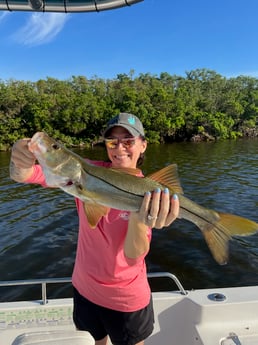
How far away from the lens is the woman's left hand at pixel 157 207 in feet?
7.23

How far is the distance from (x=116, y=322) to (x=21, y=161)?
56.9 inches

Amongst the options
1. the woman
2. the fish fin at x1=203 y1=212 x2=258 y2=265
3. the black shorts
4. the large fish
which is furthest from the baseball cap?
the black shorts

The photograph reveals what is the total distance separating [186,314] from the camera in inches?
158

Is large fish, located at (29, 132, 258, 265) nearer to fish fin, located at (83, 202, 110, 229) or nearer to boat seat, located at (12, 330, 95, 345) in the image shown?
fish fin, located at (83, 202, 110, 229)

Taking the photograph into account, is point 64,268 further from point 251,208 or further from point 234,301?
point 251,208

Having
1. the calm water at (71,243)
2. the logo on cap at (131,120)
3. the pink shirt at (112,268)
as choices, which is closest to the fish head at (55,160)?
the pink shirt at (112,268)

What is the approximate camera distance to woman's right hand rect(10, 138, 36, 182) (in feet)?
7.56

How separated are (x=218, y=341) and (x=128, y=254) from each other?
79.7 inches

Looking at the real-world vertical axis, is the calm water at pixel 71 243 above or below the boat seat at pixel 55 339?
below

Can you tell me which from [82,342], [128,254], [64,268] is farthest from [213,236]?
[64,268]

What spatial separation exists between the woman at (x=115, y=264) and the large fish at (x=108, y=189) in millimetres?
185

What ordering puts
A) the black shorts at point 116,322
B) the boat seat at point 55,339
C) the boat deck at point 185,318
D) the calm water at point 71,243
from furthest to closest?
the calm water at point 71,243 < the boat deck at point 185,318 < the black shorts at point 116,322 < the boat seat at point 55,339

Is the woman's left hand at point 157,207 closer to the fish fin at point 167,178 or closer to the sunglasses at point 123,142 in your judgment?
the fish fin at point 167,178

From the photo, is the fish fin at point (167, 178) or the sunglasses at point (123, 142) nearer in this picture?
the fish fin at point (167, 178)
